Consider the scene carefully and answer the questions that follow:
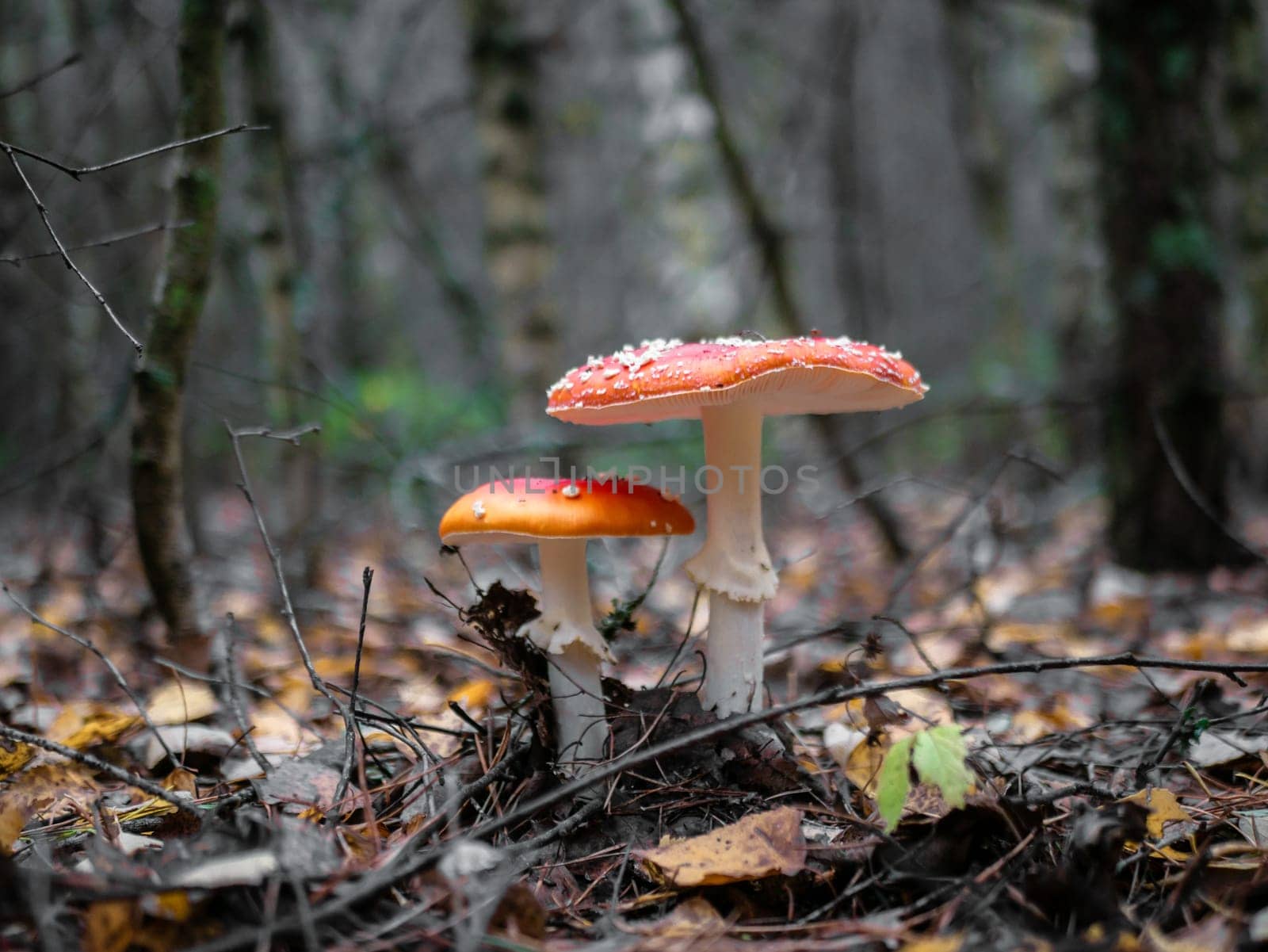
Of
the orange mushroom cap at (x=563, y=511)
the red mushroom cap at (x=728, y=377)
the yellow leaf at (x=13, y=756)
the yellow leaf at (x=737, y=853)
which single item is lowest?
the yellow leaf at (x=737, y=853)

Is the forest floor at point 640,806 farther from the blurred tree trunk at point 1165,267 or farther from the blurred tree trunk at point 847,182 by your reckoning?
the blurred tree trunk at point 847,182

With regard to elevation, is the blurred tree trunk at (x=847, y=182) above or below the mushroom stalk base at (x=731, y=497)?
above

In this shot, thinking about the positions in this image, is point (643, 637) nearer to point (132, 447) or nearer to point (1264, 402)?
point (132, 447)

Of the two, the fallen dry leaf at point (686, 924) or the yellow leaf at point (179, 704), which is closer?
the fallen dry leaf at point (686, 924)

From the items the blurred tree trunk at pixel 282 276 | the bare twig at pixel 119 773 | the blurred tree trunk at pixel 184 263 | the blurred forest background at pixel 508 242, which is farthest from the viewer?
the blurred tree trunk at pixel 282 276

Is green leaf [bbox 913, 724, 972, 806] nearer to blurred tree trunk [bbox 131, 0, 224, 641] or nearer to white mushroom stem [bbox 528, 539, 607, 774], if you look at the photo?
white mushroom stem [bbox 528, 539, 607, 774]

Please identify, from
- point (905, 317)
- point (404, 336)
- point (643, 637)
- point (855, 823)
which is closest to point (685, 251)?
point (905, 317)

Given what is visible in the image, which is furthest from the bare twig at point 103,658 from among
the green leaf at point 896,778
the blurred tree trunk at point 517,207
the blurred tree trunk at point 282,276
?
the blurred tree trunk at point 517,207
